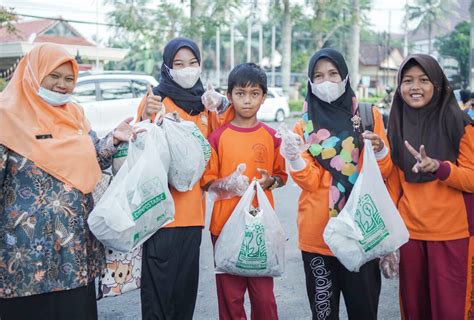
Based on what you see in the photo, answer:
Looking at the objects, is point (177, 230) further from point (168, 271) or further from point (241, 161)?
point (241, 161)

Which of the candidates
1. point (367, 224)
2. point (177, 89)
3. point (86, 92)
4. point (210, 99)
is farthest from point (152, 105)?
point (86, 92)

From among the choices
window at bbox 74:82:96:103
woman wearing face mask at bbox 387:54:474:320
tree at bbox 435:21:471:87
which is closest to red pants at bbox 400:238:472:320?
woman wearing face mask at bbox 387:54:474:320

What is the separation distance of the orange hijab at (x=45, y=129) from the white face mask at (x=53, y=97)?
2 centimetres

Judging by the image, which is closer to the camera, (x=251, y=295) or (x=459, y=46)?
(x=251, y=295)

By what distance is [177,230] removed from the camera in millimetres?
2639

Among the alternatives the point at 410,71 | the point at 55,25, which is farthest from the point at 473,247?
the point at 55,25

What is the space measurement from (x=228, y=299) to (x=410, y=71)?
1.53m

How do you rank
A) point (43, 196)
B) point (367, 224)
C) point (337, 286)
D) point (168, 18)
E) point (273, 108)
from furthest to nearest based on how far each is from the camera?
point (168, 18)
point (273, 108)
point (337, 286)
point (367, 224)
point (43, 196)

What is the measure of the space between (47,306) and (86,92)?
870cm

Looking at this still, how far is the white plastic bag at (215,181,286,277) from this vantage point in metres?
2.63

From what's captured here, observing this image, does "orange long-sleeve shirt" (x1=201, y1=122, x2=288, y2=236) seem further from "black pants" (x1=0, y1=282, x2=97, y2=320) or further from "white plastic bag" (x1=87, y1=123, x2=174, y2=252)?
"black pants" (x1=0, y1=282, x2=97, y2=320)

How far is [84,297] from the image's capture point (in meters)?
2.35

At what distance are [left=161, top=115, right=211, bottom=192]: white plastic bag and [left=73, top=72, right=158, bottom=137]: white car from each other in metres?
8.05

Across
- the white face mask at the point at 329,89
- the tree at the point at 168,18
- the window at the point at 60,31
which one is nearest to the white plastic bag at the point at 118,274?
the white face mask at the point at 329,89
